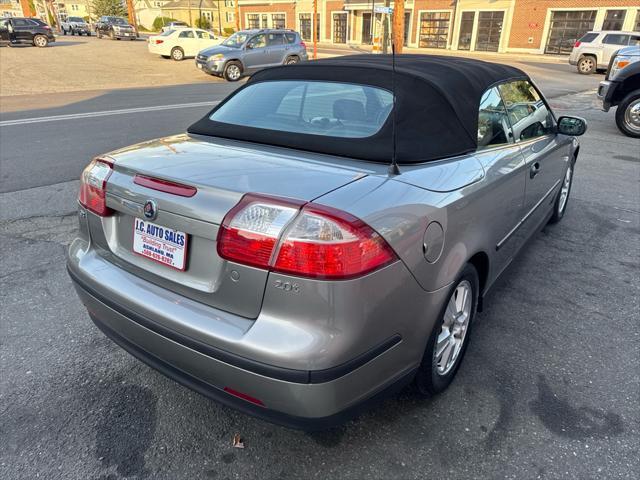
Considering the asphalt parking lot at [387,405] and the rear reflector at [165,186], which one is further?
the asphalt parking lot at [387,405]

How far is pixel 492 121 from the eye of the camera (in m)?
2.92

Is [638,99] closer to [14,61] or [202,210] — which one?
[202,210]

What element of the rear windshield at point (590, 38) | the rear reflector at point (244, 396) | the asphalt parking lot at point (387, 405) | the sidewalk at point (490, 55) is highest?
the rear windshield at point (590, 38)

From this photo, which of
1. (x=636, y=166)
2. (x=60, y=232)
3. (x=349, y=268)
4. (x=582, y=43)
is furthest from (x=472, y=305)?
(x=582, y=43)

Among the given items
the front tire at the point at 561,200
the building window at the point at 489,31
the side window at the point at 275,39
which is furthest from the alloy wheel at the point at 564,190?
the building window at the point at 489,31

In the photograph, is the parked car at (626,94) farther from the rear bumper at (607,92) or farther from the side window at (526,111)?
the side window at (526,111)

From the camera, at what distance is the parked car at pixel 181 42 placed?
25938 mm

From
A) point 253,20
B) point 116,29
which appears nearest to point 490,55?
point 116,29

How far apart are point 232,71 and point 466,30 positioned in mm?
30478

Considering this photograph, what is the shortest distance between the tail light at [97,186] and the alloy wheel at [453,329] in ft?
5.60

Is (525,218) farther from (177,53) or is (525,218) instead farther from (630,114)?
(177,53)

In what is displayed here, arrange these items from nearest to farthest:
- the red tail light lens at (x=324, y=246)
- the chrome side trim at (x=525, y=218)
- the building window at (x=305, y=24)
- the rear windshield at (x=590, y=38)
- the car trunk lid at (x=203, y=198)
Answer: the red tail light lens at (x=324, y=246) < the car trunk lid at (x=203, y=198) < the chrome side trim at (x=525, y=218) < the rear windshield at (x=590, y=38) < the building window at (x=305, y=24)

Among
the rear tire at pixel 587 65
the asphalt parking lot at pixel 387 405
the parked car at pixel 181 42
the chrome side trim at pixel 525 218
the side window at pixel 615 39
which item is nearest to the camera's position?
the asphalt parking lot at pixel 387 405

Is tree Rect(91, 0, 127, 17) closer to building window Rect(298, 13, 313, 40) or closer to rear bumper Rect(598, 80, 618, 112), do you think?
building window Rect(298, 13, 313, 40)
